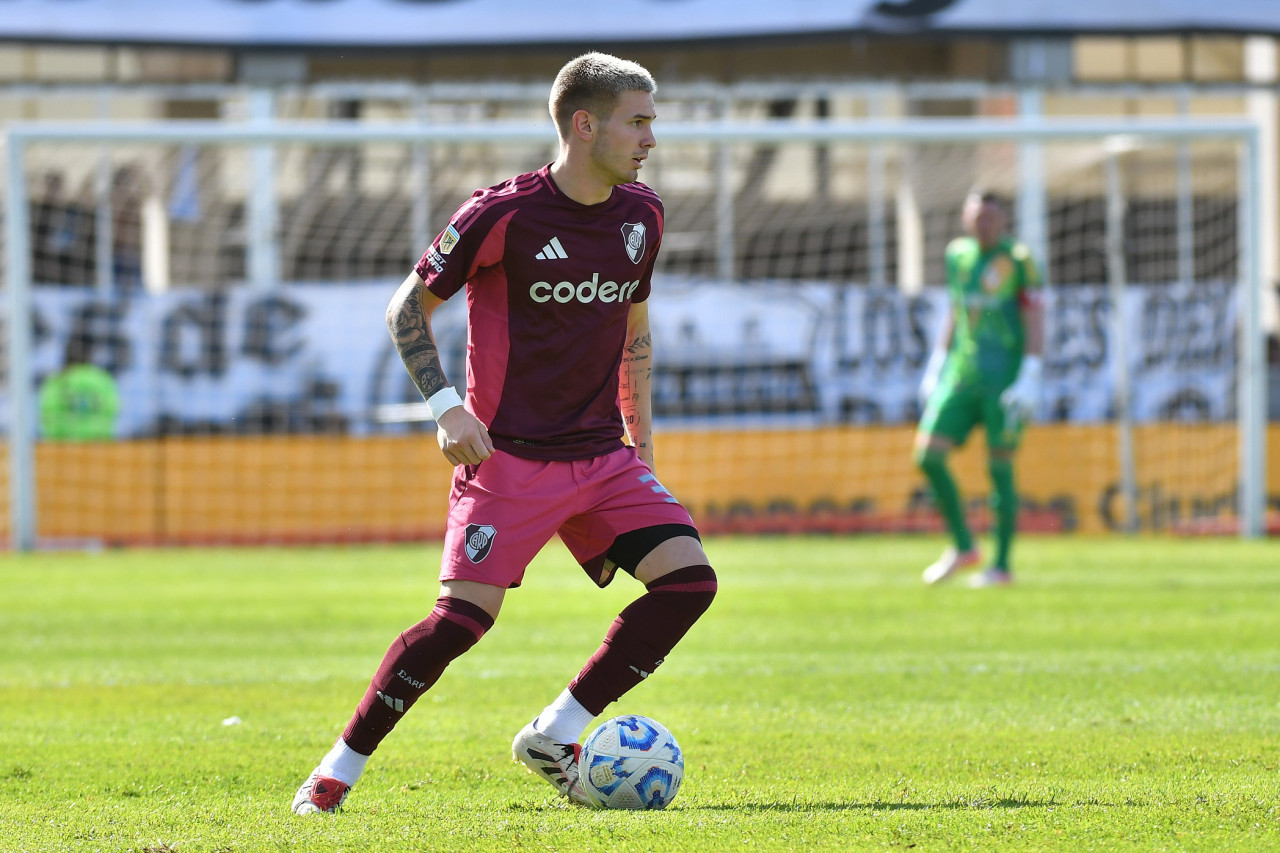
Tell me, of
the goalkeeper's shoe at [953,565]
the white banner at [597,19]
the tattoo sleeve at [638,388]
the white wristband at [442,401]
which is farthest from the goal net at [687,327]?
the white wristband at [442,401]

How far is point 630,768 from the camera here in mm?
4105

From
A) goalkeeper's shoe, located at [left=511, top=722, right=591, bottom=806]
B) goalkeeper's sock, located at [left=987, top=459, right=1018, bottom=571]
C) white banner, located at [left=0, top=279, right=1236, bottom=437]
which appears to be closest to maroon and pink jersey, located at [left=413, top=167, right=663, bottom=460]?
goalkeeper's shoe, located at [left=511, top=722, right=591, bottom=806]

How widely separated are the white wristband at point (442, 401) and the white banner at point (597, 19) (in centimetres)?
1553

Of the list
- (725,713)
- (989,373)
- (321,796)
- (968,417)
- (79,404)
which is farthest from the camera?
(79,404)

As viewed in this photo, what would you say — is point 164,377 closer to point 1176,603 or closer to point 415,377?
point 1176,603

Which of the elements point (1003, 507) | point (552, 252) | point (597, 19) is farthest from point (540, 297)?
point (597, 19)

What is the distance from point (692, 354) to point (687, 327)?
0.26 m

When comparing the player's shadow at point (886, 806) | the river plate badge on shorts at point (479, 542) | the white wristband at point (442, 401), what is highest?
the white wristband at point (442, 401)

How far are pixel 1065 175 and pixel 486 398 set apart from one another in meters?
14.1

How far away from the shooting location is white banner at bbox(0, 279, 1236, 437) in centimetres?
1555

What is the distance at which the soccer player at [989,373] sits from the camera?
9.97 metres

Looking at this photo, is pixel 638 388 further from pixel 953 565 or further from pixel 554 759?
pixel 953 565

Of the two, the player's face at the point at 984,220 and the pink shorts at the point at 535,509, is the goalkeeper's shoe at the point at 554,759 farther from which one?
the player's face at the point at 984,220

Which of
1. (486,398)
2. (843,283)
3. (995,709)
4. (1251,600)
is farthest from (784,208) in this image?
(486,398)
